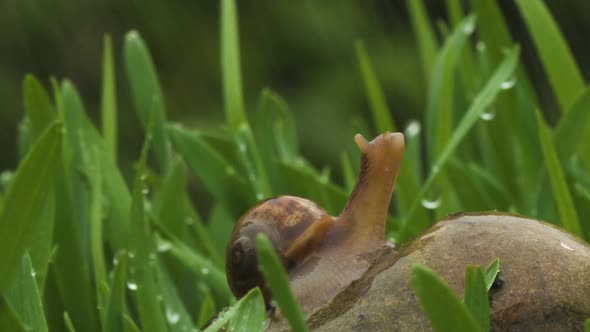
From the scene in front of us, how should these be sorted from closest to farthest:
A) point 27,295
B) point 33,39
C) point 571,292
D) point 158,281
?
point 571,292 → point 27,295 → point 158,281 → point 33,39

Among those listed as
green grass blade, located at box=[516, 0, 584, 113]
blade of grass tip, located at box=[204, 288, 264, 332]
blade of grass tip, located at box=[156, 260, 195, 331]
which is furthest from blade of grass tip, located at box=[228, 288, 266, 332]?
green grass blade, located at box=[516, 0, 584, 113]

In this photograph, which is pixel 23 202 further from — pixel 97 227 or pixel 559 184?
pixel 559 184

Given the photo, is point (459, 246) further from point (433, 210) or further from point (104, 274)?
point (433, 210)

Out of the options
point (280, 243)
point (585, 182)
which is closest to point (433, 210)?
point (585, 182)

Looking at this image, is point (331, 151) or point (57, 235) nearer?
point (57, 235)

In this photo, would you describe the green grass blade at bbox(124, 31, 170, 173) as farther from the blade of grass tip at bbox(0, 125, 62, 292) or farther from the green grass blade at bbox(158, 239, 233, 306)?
the blade of grass tip at bbox(0, 125, 62, 292)

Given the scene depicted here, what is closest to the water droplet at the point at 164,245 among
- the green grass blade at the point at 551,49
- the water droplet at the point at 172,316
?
the water droplet at the point at 172,316

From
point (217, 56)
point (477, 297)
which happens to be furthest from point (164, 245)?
point (217, 56)

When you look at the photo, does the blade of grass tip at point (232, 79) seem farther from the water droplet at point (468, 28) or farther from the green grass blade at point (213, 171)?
the water droplet at point (468, 28)
